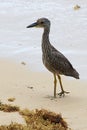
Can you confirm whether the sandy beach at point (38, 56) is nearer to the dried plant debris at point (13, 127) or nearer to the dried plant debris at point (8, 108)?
the dried plant debris at point (8, 108)

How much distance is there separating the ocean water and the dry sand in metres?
0.50

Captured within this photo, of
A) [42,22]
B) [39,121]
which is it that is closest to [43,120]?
[39,121]

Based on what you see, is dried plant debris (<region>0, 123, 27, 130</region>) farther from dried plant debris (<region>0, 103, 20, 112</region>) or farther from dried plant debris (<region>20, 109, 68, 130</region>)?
dried plant debris (<region>0, 103, 20, 112</region>)

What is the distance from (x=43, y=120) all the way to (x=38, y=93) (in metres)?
2.39

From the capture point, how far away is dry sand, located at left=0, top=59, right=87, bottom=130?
355 inches

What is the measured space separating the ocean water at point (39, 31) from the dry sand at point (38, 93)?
1.64 ft

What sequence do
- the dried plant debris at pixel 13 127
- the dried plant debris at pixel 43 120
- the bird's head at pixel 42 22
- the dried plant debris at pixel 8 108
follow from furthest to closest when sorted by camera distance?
the bird's head at pixel 42 22, the dried plant debris at pixel 8 108, the dried plant debris at pixel 43 120, the dried plant debris at pixel 13 127

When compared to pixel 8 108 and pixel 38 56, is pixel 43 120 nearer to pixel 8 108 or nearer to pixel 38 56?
pixel 8 108

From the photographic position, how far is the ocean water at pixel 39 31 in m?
13.7

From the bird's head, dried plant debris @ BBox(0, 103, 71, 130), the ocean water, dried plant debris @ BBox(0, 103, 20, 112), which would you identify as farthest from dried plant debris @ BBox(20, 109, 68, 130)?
the ocean water

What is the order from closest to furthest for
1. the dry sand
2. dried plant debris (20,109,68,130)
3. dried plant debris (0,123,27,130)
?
dried plant debris (0,123,27,130), dried plant debris (20,109,68,130), the dry sand

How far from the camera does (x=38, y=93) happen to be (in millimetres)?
10930

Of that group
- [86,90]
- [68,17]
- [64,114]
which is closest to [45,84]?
[86,90]

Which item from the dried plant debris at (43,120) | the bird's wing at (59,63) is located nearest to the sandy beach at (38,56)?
the dried plant debris at (43,120)
